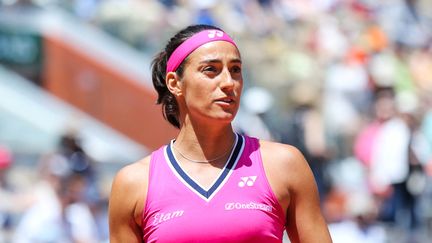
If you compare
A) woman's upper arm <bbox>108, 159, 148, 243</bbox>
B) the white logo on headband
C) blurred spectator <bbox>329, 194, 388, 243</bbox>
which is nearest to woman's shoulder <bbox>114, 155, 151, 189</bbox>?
woman's upper arm <bbox>108, 159, 148, 243</bbox>

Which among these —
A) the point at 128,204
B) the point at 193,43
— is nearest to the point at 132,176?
the point at 128,204

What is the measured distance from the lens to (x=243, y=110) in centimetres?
1340

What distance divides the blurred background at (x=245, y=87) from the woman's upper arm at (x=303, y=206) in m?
6.56

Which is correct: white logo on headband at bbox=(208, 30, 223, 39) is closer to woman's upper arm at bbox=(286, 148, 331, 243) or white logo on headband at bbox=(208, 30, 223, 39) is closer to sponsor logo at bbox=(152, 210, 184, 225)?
woman's upper arm at bbox=(286, 148, 331, 243)

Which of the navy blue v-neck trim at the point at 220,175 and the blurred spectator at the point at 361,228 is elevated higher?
the navy blue v-neck trim at the point at 220,175

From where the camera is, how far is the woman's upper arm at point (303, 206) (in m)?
4.65

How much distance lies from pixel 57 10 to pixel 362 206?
6.66 metres

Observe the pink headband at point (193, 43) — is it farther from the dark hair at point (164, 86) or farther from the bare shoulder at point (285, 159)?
the bare shoulder at point (285, 159)

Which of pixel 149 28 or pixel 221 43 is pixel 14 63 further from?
pixel 221 43

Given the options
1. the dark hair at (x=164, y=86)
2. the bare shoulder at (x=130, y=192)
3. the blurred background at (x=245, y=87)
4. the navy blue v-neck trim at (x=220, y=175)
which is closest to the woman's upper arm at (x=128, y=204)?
the bare shoulder at (x=130, y=192)

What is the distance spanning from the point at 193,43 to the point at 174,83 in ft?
0.66

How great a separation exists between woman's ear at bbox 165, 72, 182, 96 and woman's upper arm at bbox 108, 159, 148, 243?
34cm

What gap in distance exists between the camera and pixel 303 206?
4668mm

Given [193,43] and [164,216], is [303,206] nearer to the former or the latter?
[164,216]
